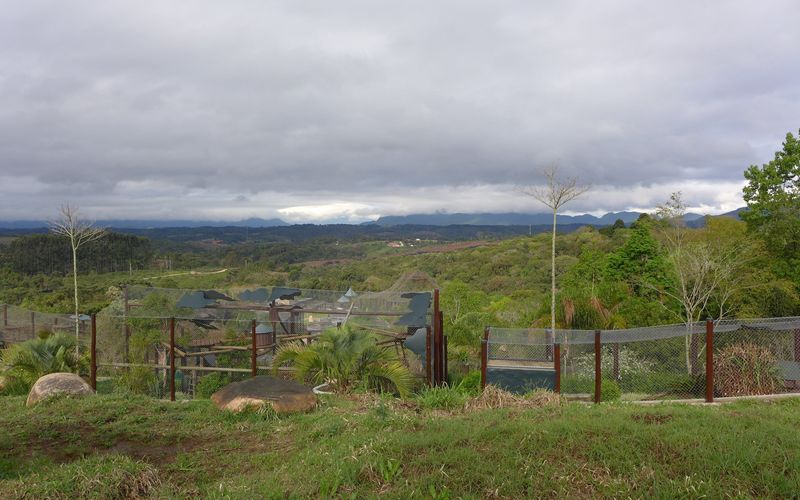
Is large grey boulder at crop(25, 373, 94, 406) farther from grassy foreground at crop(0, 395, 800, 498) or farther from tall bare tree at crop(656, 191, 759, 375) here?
tall bare tree at crop(656, 191, 759, 375)

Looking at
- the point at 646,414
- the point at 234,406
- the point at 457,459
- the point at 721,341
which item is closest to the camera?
the point at 457,459

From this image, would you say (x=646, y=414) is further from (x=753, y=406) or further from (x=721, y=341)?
(x=721, y=341)

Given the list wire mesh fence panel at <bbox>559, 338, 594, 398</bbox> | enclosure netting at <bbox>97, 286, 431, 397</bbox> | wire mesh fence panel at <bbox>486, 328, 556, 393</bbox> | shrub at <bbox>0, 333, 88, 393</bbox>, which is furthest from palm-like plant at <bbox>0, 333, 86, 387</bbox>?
wire mesh fence panel at <bbox>559, 338, 594, 398</bbox>

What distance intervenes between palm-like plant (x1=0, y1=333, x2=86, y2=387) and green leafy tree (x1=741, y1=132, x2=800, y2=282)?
21786 millimetres

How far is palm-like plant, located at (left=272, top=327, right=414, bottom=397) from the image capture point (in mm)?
8109

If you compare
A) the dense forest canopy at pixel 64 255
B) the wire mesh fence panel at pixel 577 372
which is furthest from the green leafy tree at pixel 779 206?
the dense forest canopy at pixel 64 255

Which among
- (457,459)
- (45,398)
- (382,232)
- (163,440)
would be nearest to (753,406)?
(457,459)

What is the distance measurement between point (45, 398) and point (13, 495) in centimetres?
410

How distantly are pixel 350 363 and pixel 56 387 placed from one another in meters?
4.30

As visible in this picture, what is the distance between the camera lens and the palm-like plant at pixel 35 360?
931cm

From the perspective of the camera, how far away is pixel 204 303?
11.6 metres

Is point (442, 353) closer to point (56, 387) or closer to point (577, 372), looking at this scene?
point (577, 372)

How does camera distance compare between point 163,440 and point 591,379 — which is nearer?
point 163,440

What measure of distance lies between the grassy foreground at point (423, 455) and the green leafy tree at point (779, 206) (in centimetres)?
1616
